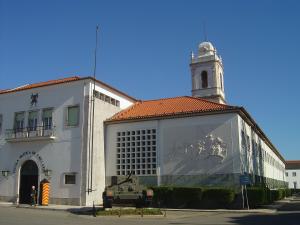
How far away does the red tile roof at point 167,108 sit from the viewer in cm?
2672

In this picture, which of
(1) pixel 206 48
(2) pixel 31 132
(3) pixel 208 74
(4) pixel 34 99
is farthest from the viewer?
(1) pixel 206 48

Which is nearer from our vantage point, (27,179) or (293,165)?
(27,179)

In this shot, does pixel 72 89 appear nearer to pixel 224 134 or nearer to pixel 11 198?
pixel 11 198

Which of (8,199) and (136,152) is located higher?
(136,152)

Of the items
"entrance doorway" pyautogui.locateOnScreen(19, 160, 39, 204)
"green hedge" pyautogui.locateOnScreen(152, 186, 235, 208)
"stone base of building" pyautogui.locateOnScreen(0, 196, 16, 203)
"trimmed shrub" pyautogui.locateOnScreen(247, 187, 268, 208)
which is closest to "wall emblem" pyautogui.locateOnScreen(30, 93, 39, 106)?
"entrance doorway" pyautogui.locateOnScreen(19, 160, 39, 204)

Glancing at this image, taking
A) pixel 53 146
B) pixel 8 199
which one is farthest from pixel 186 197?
pixel 8 199

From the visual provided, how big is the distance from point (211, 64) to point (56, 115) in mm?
25667

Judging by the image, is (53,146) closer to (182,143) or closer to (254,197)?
(182,143)

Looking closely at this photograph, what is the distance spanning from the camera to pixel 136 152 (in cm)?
2778

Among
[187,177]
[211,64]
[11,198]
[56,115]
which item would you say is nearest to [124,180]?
[187,177]

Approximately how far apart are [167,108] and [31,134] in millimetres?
11014

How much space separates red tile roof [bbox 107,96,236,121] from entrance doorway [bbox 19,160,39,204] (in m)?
7.27

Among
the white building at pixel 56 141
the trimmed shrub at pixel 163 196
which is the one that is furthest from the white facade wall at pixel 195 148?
the white building at pixel 56 141

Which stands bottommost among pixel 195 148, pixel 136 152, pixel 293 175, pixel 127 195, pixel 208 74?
pixel 127 195
